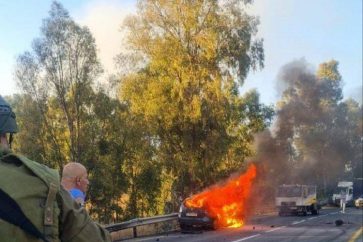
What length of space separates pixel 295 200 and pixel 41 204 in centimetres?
3341

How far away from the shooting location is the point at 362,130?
6975 centimetres

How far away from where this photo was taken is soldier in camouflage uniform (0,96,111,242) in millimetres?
1396

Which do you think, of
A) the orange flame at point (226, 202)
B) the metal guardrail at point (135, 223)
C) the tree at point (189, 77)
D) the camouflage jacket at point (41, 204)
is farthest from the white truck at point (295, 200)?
the camouflage jacket at point (41, 204)

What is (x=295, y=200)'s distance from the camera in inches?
1315

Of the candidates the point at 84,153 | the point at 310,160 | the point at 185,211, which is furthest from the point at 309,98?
the point at 185,211

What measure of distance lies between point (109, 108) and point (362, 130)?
1933 inches

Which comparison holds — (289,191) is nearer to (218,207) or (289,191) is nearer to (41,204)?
(218,207)

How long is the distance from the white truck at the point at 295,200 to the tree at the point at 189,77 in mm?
6677

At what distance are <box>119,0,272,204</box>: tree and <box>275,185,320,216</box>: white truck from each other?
21.9 feet

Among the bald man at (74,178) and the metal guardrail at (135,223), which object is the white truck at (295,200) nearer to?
the metal guardrail at (135,223)

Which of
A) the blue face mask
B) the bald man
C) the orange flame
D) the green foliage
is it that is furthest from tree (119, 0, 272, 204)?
the blue face mask

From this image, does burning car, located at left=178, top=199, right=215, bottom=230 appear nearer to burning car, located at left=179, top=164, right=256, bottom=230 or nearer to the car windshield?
burning car, located at left=179, top=164, right=256, bottom=230

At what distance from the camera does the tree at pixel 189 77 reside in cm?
2838

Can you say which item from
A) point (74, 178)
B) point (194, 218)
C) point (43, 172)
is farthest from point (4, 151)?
point (194, 218)
